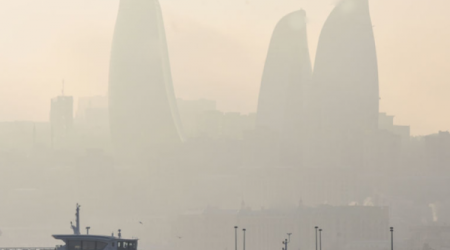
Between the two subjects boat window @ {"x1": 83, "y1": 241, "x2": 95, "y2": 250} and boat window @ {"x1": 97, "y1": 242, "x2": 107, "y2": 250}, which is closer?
boat window @ {"x1": 97, "y1": 242, "x2": 107, "y2": 250}

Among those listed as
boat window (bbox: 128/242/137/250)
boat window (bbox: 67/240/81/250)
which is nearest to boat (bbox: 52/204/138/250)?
boat window (bbox: 67/240/81/250)

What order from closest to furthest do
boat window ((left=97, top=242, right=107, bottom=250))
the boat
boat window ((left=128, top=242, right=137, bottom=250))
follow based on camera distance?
the boat, boat window ((left=97, top=242, right=107, bottom=250)), boat window ((left=128, top=242, right=137, bottom=250))

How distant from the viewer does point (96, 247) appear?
8750 cm

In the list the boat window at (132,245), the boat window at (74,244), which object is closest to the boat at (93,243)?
the boat window at (74,244)

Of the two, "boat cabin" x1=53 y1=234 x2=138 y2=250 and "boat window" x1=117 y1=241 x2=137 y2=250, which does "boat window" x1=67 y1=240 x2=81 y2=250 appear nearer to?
"boat cabin" x1=53 y1=234 x2=138 y2=250

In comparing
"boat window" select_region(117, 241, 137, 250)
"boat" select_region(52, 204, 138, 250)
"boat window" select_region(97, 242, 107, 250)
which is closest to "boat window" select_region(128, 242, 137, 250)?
"boat window" select_region(117, 241, 137, 250)

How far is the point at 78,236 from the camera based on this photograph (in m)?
86.4

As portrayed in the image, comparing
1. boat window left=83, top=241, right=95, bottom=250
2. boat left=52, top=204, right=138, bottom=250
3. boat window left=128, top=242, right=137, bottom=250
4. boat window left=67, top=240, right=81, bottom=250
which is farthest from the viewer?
boat window left=128, top=242, right=137, bottom=250

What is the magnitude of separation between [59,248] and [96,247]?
2.26 m

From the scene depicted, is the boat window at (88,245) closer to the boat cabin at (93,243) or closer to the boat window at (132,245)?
the boat cabin at (93,243)

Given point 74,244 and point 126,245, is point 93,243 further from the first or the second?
point 126,245

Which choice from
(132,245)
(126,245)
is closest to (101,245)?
(126,245)

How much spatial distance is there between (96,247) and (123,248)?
1.63 meters

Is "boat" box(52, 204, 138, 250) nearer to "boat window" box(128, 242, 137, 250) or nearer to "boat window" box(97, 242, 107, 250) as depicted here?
"boat window" box(97, 242, 107, 250)
